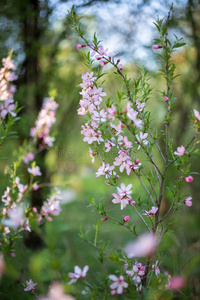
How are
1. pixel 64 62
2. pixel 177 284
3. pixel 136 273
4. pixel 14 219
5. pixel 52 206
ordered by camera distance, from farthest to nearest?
pixel 64 62 < pixel 52 206 < pixel 14 219 < pixel 136 273 < pixel 177 284

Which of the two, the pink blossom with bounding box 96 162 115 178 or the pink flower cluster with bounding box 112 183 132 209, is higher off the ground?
the pink blossom with bounding box 96 162 115 178

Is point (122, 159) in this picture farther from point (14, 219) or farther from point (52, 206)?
point (52, 206)

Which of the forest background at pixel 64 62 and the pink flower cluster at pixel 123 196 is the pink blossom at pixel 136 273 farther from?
the forest background at pixel 64 62

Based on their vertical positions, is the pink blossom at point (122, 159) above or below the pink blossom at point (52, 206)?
above

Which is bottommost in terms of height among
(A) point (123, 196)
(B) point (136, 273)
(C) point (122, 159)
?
(B) point (136, 273)

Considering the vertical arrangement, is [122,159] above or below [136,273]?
above

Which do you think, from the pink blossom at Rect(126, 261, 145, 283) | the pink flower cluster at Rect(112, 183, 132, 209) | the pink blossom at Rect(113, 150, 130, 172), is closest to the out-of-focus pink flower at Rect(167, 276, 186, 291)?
the pink blossom at Rect(126, 261, 145, 283)

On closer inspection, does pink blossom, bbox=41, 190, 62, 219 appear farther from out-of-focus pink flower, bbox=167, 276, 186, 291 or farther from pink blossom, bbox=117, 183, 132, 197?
out-of-focus pink flower, bbox=167, 276, 186, 291

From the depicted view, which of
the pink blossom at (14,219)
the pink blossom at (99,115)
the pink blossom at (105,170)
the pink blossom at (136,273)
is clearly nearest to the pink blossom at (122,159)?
the pink blossom at (105,170)

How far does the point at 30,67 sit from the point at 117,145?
2.64 m

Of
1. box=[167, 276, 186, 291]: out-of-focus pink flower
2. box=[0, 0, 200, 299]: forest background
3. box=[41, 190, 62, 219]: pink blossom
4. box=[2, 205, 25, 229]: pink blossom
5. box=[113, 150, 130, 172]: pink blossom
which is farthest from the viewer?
box=[0, 0, 200, 299]: forest background

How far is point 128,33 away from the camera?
350cm

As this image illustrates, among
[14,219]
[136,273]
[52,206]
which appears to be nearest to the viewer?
[136,273]

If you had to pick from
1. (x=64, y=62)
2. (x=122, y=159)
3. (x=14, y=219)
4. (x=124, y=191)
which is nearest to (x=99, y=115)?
(x=122, y=159)
